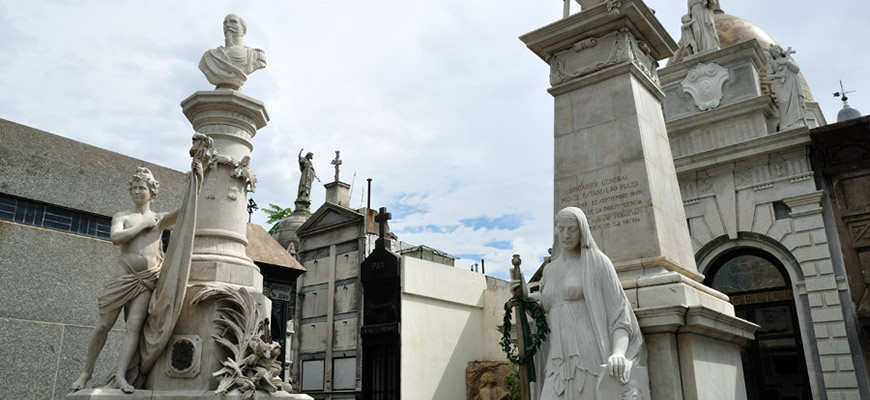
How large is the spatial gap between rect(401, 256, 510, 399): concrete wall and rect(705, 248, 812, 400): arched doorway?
7.32m

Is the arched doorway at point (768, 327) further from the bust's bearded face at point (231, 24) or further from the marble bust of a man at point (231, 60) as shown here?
the bust's bearded face at point (231, 24)

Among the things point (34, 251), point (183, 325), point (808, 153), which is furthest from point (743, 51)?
point (34, 251)

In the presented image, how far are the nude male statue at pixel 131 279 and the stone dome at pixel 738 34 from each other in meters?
15.4

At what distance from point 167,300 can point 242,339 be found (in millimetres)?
834

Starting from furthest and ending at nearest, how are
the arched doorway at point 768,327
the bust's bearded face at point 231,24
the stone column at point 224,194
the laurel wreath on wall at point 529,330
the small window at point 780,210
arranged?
the small window at point 780,210 → the arched doorway at point 768,327 → the bust's bearded face at point 231,24 → the stone column at point 224,194 → the laurel wreath on wall at point 529,330

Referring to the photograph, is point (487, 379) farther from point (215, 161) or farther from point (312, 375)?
point (215, 161)

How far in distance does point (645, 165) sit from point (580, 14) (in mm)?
2049

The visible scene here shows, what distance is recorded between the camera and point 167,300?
6.01 metres

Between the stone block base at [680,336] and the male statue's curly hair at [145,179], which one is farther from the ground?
the male statue's curly hair at [145,179]

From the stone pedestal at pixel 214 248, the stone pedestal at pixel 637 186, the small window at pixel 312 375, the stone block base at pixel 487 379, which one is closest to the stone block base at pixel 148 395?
the stone pedestal at pixel 214 248

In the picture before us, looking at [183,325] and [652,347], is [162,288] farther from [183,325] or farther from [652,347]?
[652,347]

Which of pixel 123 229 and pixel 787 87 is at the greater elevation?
pixel 787 87

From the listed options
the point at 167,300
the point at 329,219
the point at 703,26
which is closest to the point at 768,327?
the point at 703,26

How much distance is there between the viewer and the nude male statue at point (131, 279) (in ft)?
19.7
